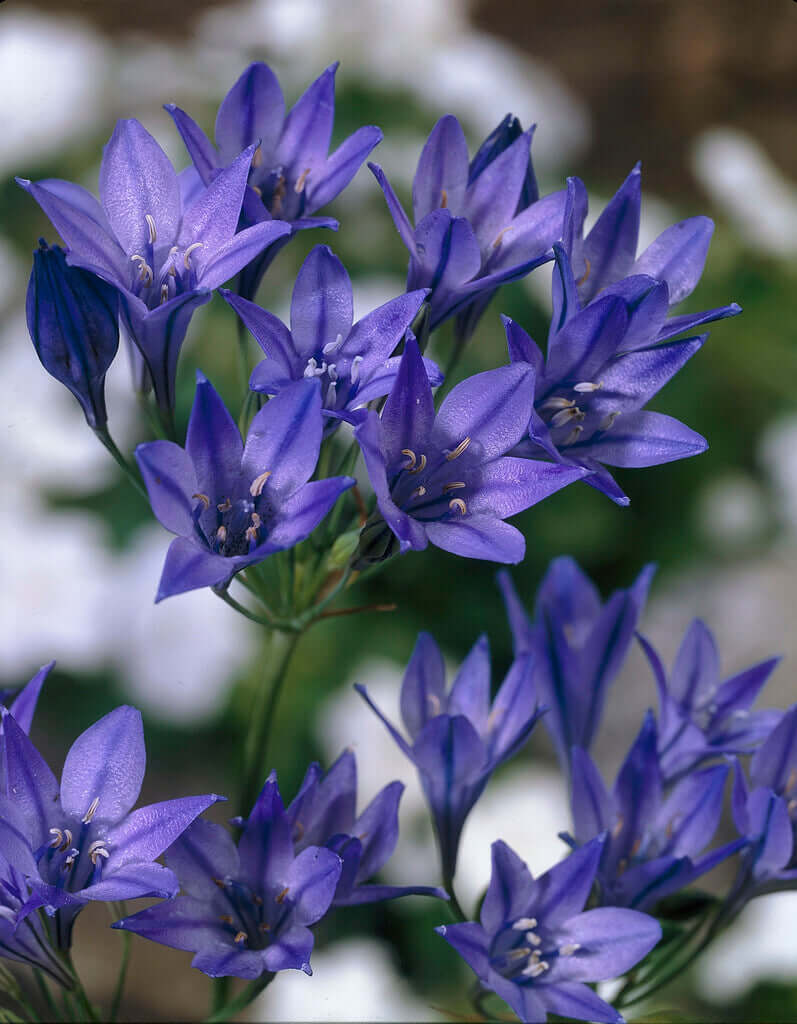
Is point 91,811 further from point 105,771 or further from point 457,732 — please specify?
point 457,732

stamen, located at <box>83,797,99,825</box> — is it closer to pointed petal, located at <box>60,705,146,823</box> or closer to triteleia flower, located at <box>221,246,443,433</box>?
pointed petal, located at <box>60,705,146,823</box>

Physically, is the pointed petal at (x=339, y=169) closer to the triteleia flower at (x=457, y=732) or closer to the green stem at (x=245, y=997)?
the triteleia flower at (x=457, y=732)

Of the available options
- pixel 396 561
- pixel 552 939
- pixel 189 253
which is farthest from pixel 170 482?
pixel 396 561

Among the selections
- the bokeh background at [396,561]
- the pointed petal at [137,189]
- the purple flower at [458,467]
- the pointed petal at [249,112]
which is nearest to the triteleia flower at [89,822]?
the purple flower at [458,467]

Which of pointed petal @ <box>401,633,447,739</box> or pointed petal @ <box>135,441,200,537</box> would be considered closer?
pointed petal @ <box>135,441,200,537</box>

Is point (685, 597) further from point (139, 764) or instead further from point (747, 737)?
point (139, 764)

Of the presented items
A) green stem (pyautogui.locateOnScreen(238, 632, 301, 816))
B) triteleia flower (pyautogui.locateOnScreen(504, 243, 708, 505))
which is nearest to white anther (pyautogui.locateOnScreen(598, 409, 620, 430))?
triteleia flower (pyautogui.locateOnScreen(504, 243, 708, 505))

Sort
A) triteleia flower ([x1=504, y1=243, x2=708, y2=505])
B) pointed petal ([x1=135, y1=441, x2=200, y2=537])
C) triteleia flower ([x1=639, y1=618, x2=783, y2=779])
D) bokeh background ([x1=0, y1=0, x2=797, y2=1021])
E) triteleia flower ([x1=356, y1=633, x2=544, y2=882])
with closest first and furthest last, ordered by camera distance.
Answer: pointed petal ([x1=135, y1=441, x2=200, y2=537]) < triteleia flower ([x1=504, y1=243, x2=708, y2=505]) < triteleia flower ([x1=356, y1=633, x2=544, y2=882]) < triteleia flower ([x1=639, y1=618, x2=783, y2=779]) < bokeh background ([x1=0, y1=0, x2=797, y2=1021])
